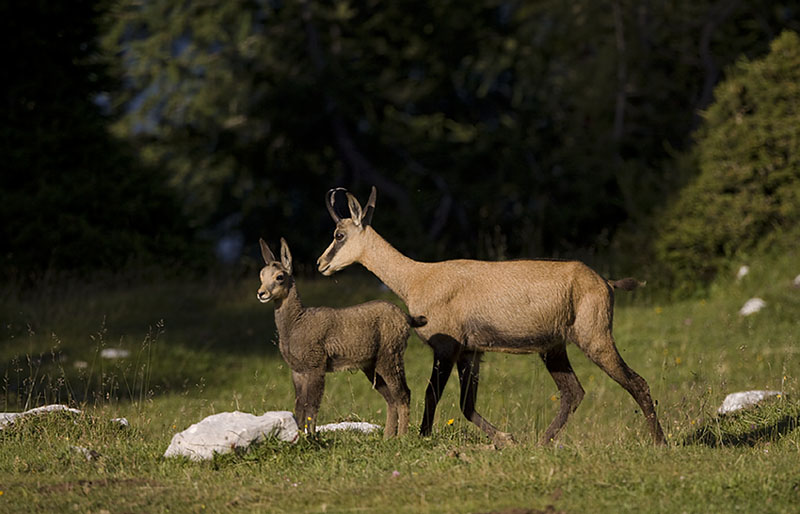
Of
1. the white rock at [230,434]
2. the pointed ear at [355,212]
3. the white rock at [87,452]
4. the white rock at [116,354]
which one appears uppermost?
the pointed ear at [355,212]

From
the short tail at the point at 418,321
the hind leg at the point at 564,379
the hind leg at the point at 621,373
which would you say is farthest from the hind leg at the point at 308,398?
the hind leg at the point at 621,373

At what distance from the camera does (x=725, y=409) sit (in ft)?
36.8

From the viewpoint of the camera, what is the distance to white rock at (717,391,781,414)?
1123 centimetres

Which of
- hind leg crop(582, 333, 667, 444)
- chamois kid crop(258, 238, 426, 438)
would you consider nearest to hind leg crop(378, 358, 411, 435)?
chamois kid crop(258, 238, 426, 438)

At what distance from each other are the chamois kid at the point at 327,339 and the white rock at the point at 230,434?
0.28 meters

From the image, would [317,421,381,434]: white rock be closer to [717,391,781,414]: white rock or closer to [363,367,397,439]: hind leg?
[363,367,397,439]: hind leg

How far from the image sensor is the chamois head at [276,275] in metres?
8.63

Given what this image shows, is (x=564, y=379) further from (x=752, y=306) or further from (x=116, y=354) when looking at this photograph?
(x=752, y=306)

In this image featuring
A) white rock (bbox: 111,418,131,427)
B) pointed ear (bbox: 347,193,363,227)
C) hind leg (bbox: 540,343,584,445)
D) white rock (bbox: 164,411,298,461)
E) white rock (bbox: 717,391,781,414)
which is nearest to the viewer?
white rock (bbox: 164,411,298,461)

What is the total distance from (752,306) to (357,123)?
49.4ft

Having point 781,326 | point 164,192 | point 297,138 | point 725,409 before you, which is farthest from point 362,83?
point 725,409

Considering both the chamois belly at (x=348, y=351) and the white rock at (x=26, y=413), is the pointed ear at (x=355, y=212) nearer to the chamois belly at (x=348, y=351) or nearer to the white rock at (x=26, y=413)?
the chamois belly at (x=348, y=351)

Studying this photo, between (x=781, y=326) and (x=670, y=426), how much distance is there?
22.2 ft

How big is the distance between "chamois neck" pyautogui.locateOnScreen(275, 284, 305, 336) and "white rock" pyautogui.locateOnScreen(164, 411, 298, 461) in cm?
72
